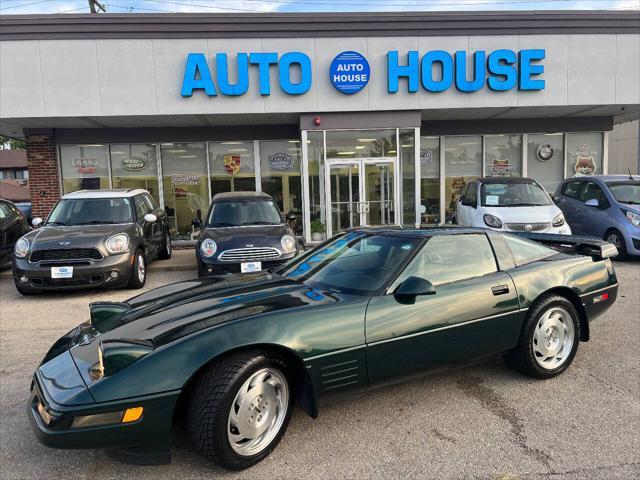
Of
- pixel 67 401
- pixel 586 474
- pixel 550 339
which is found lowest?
pixel 586 474

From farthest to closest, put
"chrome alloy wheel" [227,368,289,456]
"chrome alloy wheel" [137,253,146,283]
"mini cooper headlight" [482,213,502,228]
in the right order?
"mini cooper headlight" [482,213,502,228]
"chrome alloy wheel" [137,253,146,283]
"chrome alloy wheel" [227,368,289,456]

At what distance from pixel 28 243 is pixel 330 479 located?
6.64 meters

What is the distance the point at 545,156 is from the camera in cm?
1448

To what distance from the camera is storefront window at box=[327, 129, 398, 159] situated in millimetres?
12016

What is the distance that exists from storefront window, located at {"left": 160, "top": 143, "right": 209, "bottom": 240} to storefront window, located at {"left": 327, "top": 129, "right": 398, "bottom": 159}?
399 cm

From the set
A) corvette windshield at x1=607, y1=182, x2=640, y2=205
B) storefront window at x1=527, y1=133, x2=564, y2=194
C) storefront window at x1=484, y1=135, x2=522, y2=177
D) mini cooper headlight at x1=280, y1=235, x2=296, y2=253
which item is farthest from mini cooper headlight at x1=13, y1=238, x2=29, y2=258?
storefront window at x1=527, y1=133, x2=564, y2=194

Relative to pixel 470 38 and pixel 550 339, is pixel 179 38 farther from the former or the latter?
pixel 550 339

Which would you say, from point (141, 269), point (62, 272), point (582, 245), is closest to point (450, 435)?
point (582, 245)

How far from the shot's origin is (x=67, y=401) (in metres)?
2.40

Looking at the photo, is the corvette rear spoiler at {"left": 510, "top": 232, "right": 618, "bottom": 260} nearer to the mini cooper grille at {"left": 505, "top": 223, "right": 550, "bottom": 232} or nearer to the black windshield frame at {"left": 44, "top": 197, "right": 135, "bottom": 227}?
the mini cooper grille at {"left": 505, "top": 223, "right": 550, "bottom": 232}

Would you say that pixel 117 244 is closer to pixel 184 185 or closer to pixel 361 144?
pixel 184 185

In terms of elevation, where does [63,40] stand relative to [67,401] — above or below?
above

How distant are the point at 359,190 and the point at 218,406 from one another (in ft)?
33.6

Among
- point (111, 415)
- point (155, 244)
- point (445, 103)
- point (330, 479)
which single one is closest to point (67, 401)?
point (111, 415)
